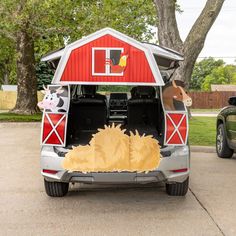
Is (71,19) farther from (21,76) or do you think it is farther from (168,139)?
(168,139)

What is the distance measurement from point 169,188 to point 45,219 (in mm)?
1995

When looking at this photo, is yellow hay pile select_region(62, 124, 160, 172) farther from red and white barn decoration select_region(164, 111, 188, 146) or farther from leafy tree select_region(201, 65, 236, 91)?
leafy tree select_region(201, 65, 236, 91)

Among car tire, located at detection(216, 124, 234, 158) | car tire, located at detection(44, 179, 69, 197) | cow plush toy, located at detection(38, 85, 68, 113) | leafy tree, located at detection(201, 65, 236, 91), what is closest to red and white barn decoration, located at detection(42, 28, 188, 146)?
cow plush toy, located at detection(38, 85, 68, 113)

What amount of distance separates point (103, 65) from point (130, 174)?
1.39 metres

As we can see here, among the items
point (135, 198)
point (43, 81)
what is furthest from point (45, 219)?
point (43, 81)

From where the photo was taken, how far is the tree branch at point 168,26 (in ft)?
45.0

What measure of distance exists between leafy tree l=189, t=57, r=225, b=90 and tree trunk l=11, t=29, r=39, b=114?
75854mm

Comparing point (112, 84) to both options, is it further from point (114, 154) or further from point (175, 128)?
point (175, 128)

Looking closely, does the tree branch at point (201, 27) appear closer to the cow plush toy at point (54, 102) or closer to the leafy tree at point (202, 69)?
the cow plush toy at point (54, 102)

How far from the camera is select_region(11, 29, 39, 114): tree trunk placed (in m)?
24.6

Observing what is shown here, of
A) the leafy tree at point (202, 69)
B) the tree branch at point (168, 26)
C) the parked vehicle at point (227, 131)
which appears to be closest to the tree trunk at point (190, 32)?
the tree branch at point (168, 26)

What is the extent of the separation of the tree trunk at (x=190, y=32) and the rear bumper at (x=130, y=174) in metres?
7.70

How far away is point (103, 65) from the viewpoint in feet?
19.2

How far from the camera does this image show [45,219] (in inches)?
223
